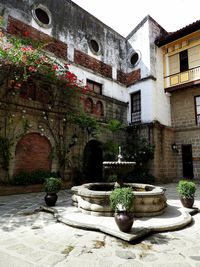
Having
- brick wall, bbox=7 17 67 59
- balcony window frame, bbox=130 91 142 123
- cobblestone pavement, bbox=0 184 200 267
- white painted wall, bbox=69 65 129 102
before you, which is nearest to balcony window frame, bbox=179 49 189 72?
balcony window frame, bbox=130 91 142 123

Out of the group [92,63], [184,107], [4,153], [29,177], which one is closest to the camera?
[4,153]

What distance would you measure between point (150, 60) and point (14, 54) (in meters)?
8.73

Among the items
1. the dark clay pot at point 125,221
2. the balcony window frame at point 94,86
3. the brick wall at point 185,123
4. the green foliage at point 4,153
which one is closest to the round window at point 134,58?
the balcony window frame at point 94,86

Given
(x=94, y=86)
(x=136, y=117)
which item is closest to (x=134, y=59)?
(x=94, y=86)

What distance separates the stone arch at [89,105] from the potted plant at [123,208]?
858cm

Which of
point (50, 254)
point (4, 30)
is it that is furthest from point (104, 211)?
point (4, 30)

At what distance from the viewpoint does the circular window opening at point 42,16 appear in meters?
11.0

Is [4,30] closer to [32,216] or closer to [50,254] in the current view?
[32,216]

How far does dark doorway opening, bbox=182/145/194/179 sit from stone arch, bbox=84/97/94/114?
21.8 ft

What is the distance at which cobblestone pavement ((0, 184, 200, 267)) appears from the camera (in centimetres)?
301

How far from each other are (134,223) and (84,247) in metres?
1.51

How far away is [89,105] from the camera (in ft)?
41.1

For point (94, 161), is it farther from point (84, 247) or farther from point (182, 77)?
point (84, 247)

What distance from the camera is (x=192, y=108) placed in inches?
529
